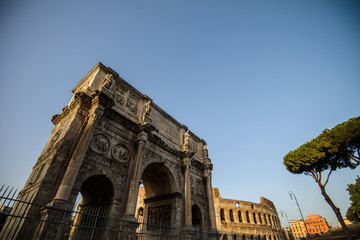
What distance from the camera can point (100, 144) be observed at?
9.34 meters

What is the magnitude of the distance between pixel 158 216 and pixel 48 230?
317 inches

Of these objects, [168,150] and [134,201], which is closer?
[134,201]

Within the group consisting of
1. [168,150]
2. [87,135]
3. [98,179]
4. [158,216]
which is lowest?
[158,216]

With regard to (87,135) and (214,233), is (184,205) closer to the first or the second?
(214,233)

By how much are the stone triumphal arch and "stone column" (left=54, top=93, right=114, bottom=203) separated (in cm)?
3

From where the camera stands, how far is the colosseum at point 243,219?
95.0 ft

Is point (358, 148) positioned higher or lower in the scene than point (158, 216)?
higher

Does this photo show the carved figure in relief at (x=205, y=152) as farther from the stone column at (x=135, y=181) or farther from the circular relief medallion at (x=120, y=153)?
the circular relief medallion at (x=120, y=153)

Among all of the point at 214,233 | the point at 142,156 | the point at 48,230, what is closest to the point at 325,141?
the point at 214,233

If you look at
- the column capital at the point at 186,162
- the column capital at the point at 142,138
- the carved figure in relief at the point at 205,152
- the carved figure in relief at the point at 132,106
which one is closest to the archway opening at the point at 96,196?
the column capital at the point at 142,138

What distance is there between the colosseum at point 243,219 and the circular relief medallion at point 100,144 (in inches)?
990

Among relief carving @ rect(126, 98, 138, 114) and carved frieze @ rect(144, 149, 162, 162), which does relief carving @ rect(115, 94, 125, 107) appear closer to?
relief carving @ rect(126, 98, 138, 114)

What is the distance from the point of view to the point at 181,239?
1082 cm

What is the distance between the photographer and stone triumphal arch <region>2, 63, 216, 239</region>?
7.49 meters
